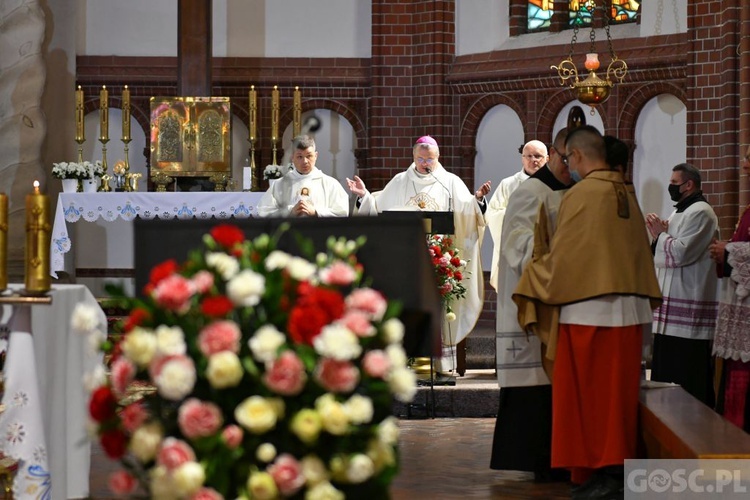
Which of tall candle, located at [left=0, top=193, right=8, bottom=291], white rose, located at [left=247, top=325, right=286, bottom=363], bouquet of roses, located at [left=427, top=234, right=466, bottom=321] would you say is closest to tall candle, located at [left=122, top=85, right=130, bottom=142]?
bouquet of roses, located at [left=427, top=234, right=466, bottom=321]

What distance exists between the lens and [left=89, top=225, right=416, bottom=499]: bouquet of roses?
277 cm

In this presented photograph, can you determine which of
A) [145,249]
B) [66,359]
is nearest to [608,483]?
[66,359]

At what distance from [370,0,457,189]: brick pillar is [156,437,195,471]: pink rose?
37.7 ft

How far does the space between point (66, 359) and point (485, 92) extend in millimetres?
9239

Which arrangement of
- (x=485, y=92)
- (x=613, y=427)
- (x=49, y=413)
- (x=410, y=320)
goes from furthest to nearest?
(x=485, y=92) → (x=613, y=427) → (x=49, y=413) → (x=410, y=320)

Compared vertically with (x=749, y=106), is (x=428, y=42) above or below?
above

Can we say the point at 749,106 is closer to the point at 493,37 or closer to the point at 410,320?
the point at 493,37

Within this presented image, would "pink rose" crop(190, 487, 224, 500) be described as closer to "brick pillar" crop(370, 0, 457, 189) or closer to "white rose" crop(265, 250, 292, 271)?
"white rose" crop(265, 250, 292, 271)

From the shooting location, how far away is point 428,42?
46.8 ft

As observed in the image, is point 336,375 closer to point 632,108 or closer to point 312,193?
point 312,193

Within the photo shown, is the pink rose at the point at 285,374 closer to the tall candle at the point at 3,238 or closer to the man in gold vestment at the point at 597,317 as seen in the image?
the tall candle at the point at 3,238

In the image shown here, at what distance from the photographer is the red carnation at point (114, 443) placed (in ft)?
9.55

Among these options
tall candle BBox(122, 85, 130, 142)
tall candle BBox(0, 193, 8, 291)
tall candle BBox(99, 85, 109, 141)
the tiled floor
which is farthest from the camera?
tall candle BBox(122, 85, 130, 142)

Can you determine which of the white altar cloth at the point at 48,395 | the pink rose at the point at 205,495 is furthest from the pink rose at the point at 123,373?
the white altar cloth at the point at 48,395
